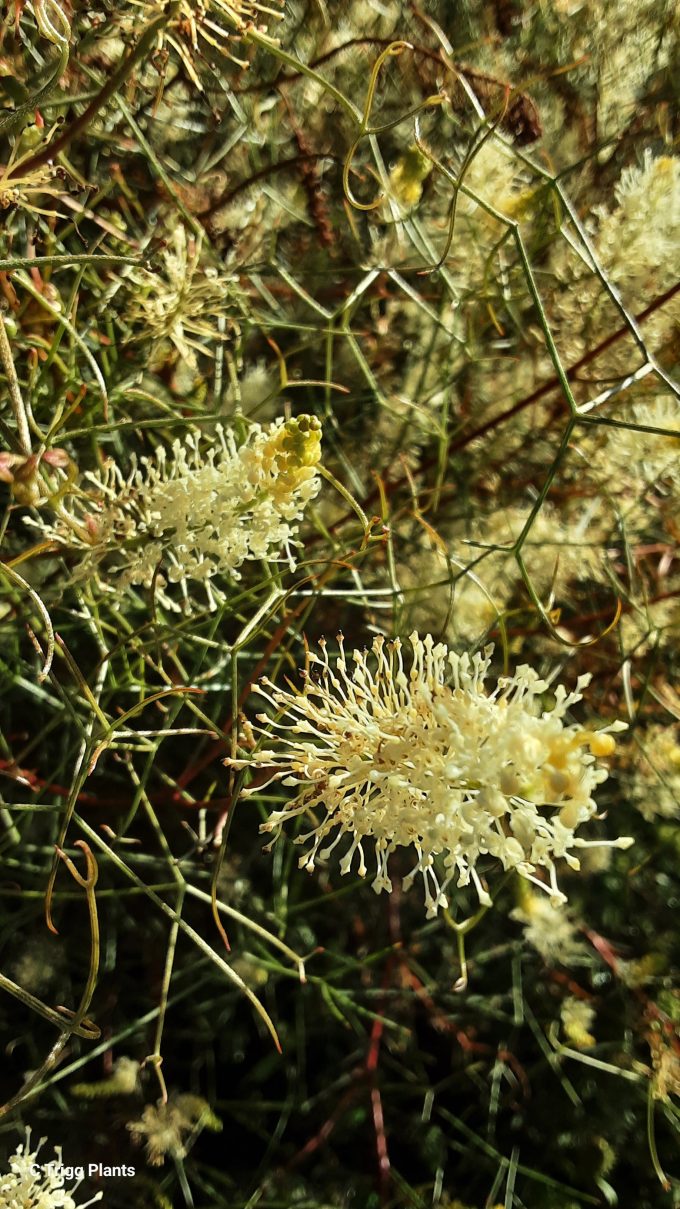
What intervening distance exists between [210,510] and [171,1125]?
0.44 meters

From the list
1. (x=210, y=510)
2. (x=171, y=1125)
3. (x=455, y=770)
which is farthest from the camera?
(x=171, y=1125)

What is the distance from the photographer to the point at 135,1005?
2.32ft

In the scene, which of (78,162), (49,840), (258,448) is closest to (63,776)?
(49,840)

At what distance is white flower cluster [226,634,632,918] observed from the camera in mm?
311

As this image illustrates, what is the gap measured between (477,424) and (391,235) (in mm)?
161

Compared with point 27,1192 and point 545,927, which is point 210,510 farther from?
point 545,927

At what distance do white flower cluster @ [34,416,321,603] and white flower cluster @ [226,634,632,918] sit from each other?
90 millimetres

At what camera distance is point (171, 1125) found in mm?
623

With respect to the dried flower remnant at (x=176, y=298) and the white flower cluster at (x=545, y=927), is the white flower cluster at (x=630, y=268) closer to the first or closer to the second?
the dried flower remnant at (x=176, y=298)

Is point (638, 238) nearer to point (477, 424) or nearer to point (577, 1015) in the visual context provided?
point (477, 424)

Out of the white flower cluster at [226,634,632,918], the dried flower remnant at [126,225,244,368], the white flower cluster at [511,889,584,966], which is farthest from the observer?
the white flower cluster at [511,889,584,966]

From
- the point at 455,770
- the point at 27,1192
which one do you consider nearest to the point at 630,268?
the point at 455,770

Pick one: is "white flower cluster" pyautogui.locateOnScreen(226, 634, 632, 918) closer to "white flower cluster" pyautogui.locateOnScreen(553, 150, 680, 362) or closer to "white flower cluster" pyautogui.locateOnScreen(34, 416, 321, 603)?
"white flower cluster" pyautogui.locateOnScreen(34, 416, 321, 603)

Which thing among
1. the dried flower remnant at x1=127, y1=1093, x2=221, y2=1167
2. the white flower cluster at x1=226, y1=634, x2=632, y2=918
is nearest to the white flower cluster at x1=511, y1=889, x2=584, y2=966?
the dried flower remnant at x1=127, y1=1093, x2=221, y2=1167
